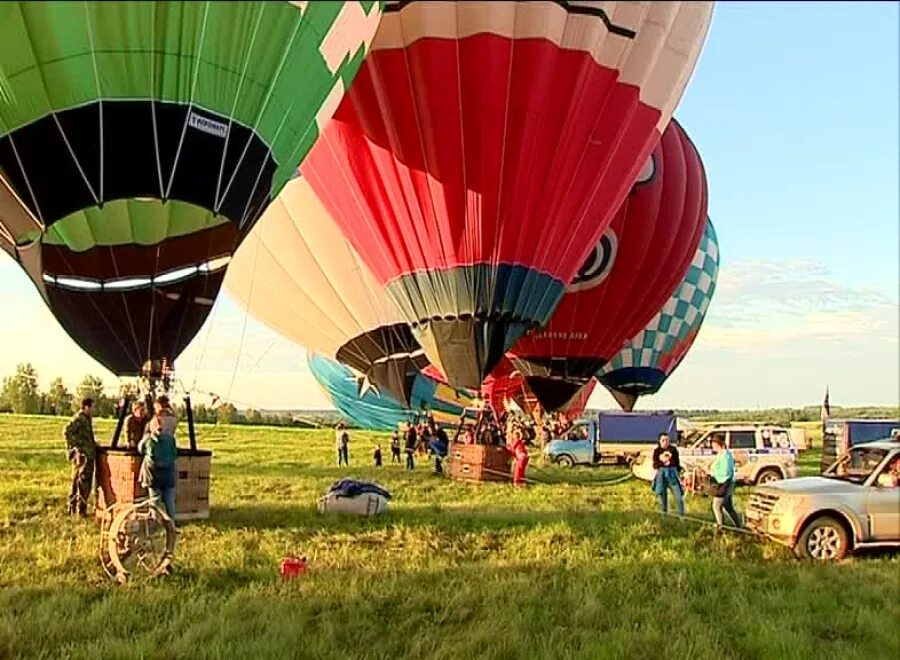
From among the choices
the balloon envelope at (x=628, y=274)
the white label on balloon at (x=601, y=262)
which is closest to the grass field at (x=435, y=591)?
the white label on balloon at (x=601, y=262)

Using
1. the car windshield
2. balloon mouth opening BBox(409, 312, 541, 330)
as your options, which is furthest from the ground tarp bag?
the car windshield

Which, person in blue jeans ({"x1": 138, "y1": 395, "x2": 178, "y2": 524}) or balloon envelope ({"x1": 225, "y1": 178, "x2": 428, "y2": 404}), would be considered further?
balloon envelope ({"x1": 225, "y1": 178, "x2": 428, "y2": 404})

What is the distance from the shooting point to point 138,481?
22.8 ft

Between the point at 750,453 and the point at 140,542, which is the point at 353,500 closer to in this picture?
the point at 140,542

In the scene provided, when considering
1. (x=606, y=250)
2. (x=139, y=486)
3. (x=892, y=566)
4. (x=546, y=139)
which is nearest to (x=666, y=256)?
(x=606, y=250)

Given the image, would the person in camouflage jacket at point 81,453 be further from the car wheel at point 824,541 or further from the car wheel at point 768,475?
the car wheel at point 768,475

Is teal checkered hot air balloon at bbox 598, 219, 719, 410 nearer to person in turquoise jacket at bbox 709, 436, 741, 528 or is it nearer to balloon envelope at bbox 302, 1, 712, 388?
balloon envelope at bbox 302, 1, 712, 388

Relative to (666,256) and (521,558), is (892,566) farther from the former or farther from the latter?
(666,256)

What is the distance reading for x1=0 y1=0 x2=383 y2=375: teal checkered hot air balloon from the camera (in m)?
4.31

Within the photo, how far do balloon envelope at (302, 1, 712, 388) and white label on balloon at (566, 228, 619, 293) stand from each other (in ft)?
10.8

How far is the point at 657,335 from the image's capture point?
18.2 meters

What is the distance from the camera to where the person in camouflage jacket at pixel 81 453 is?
764 cm

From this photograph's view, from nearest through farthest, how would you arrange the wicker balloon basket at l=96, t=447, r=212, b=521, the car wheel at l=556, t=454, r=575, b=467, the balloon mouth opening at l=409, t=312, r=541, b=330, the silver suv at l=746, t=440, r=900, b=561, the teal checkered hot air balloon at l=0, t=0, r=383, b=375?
Answer: the teal checkered hot air balloon at l=0, t=0, r=383, b=375
the wicker balloon basket at l=96, t=447, r=212, b=521
the silver suv at l=746, t=440, r=900, b=561
the balloon mouth opening at l=409, t=312, r=541, b=330
the car wheel at l=556, t=454, r=575, b=467

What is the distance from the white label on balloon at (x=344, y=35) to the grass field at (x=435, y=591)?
260 cm
